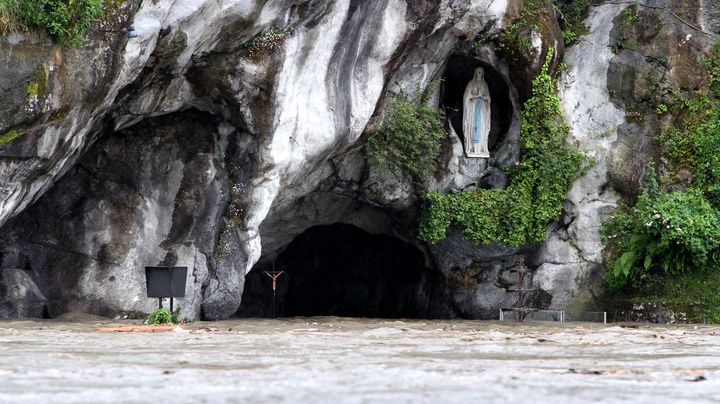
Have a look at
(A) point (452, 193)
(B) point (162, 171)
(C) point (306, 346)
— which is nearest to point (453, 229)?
(A) point (452, 193)

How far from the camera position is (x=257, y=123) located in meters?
14.8

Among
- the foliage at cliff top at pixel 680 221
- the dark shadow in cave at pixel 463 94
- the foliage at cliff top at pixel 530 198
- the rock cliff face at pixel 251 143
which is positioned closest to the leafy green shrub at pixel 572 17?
the rock cliff face at pixel 251 143

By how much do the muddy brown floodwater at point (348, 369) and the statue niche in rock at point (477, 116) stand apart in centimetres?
906

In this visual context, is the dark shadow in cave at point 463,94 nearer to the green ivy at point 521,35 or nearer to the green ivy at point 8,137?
the green ivy at point 521,35

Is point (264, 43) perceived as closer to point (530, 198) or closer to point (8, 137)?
point (8, 137)

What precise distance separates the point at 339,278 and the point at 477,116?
6098 millimetres

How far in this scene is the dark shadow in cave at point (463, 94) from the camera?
19.0m

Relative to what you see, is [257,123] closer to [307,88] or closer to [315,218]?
[307,88]

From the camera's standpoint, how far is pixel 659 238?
56.7 feet

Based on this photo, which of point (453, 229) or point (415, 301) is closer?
point (453, 229)

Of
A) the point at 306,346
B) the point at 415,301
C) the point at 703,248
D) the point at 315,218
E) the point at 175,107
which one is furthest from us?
the point at 415,301

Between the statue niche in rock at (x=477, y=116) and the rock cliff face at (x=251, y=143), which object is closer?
the rock cliff face at (x=251, y=143)

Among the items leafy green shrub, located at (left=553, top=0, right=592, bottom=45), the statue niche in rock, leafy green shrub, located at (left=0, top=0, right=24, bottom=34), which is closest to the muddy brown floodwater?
leafy green shrub, located at (left=0, top=0, right=24, bottom=34)

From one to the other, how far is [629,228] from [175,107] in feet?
26.7
